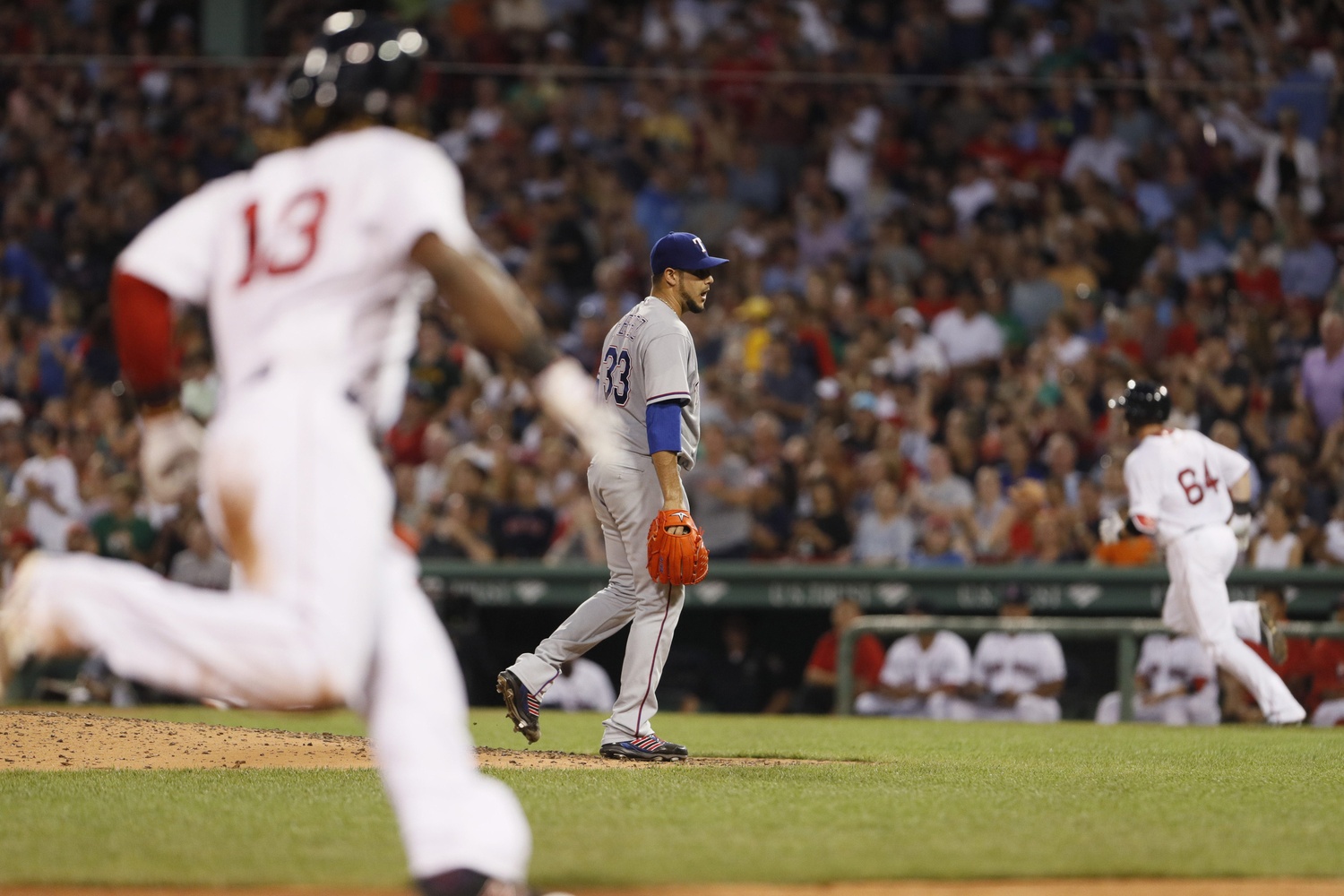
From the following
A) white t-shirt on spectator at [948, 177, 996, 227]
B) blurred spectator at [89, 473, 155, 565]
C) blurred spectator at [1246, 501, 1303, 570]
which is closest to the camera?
blurred spectator at [1246, 501, 1303, 570]

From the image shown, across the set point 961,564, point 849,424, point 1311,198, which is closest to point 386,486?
point 961,564

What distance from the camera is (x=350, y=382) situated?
3736 millimetres

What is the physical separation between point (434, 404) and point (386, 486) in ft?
36.2

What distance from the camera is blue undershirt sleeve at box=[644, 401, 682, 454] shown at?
6.79 m

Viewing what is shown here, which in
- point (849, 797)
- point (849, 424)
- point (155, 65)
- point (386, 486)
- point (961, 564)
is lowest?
point (849, 797)

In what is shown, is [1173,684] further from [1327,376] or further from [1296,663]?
[1327,376]

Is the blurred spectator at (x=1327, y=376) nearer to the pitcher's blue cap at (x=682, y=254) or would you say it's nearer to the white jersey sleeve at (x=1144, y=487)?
the white jersey sleeve at (x=1144, y=487)

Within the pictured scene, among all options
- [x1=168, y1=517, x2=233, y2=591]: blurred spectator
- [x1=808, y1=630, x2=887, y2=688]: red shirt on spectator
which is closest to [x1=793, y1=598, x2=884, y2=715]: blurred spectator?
A: [x1=808, y1=630, x2=887, y2=688]: red shirt on spectator

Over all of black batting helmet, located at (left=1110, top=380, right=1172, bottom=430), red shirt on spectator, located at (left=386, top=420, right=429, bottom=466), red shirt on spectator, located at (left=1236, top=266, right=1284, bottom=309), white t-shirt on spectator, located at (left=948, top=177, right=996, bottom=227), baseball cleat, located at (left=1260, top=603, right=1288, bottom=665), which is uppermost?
white t-shirt on spectator, located at (left=948, top=177, right=996, bottom=227)

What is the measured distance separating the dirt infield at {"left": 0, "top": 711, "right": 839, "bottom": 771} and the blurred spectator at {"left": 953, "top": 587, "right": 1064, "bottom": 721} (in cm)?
430

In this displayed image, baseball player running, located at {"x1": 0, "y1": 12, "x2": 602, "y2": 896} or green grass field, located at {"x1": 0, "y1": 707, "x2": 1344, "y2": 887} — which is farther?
green grass field, located at {"x1": 0, "y1": 707, "x2": 1344, "y2": 887}

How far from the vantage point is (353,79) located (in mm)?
3863

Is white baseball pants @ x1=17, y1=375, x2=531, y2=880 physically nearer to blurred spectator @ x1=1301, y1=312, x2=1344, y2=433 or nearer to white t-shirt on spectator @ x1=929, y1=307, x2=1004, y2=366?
blurred spectator @ x1=1301, y1=312, x2=1344, y2=433

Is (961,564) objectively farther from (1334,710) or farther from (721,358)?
(721,358)
